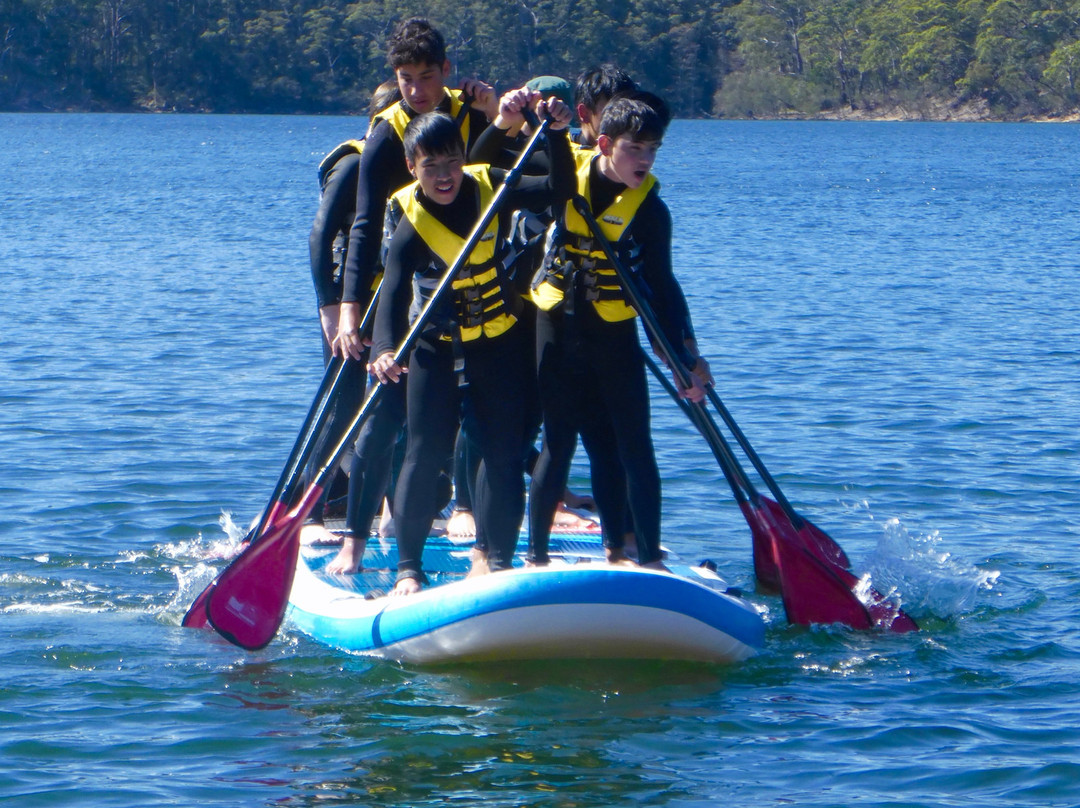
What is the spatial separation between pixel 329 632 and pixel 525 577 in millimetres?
1089

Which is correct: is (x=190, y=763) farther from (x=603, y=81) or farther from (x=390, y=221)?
(x=603, y=81)

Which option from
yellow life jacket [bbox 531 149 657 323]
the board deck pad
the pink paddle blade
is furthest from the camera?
the board deck pad

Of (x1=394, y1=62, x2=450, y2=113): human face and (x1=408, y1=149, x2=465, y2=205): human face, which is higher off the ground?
(x1=394, y1=62, x2=450, y2=113): human face

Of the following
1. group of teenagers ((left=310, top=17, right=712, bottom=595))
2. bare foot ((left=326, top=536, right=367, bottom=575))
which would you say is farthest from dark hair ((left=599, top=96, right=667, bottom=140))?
bare foot ((left=326, top=536, right=367, bottom=575))

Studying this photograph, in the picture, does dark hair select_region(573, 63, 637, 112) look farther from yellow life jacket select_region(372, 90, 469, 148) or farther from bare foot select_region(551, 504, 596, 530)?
bare foot select_region(551, 504, 596, 530)

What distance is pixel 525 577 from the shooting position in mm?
5176

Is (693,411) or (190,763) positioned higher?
(693,411)

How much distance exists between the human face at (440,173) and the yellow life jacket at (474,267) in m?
0.09

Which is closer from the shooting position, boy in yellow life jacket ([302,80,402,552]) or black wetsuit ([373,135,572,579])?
black wetsuit ([373,135,572,579])

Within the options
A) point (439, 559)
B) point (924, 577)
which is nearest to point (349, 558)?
point (439, 559)

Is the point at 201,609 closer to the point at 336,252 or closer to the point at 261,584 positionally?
the point at 261,584

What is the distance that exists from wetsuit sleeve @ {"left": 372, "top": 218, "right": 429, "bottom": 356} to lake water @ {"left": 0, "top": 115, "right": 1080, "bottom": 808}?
1251mm

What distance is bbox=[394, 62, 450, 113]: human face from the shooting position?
571 centimetres

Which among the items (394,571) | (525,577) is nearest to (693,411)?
(525,577)
